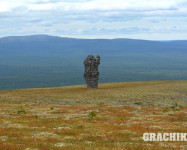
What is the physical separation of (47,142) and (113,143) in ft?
16.3

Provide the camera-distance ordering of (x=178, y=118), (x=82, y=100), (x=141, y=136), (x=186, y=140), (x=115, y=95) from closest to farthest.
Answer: (x=186, y=140) → (x=141, y=136) → (x=178, y=118) → (x=82, y=100) → (x=115, y=95)

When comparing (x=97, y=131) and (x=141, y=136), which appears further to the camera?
(x=97, y=131)

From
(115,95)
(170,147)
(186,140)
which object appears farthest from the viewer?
(115,95)

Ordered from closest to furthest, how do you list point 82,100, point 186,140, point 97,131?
point 186,140
point 97,131
point 82,100

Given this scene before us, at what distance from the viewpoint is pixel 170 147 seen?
1880cm

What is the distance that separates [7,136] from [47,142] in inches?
172

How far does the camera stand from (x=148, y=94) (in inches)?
2785

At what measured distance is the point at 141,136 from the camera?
23109 millimetres

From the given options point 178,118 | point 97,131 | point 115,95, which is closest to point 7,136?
point 97,131

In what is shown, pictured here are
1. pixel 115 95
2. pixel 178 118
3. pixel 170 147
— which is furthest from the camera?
pixel 115 95

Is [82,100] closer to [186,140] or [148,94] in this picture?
[148,94]

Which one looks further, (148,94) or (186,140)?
(148,94)

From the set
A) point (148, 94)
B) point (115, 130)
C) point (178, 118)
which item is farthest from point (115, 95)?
point (115, 130)

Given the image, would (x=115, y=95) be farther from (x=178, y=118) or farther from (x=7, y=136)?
(x=7, y=136)
